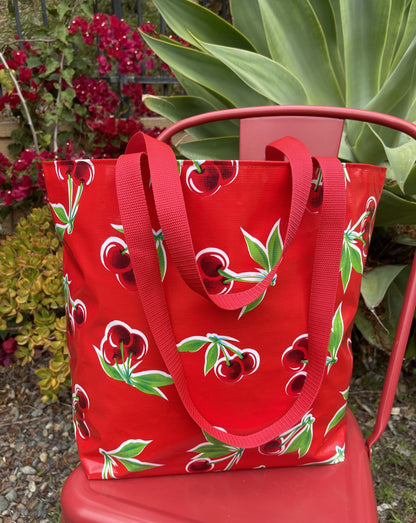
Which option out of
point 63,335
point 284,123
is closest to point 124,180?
point 284,123

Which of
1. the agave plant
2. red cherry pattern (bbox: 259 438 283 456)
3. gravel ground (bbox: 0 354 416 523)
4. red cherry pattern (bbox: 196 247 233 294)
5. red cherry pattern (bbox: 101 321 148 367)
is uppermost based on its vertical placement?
the agave plant

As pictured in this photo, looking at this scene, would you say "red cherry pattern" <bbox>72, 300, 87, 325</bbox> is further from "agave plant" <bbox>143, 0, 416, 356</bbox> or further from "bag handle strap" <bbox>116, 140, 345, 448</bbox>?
"agave plant" <bbox>143, 0, 416, 356</bbox>

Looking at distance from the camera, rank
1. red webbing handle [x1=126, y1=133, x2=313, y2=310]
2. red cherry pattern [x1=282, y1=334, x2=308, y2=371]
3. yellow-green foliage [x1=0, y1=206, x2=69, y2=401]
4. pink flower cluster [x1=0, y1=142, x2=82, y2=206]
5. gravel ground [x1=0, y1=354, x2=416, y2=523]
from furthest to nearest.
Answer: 1. pink flower cluster [x1=0, y1=142, x2=82, y2=206]
2. yellow-green foliage [x1=0, y1=206, x2=69, y2=401]
3. gravel ground [x1=0, y1=354, x2=416, y2=523]
4. red cherry pattern [x1=282, y1=334, x2=308, y2=371]
5. red webbing handle [x1=126, y1=133, x2=313, y2=310]

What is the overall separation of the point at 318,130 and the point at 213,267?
36 centimetres

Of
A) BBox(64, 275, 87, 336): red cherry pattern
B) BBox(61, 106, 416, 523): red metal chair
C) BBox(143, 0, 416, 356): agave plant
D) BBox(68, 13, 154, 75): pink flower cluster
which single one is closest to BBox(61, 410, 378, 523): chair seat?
BBox(61, 106, 416, 523): red metal chair

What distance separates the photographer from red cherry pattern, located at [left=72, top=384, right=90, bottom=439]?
620 mm

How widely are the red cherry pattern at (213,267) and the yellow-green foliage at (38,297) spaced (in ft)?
2.42

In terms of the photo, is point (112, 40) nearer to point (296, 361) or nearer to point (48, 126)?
point (48, 126)

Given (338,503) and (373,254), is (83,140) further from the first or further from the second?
(338,503)

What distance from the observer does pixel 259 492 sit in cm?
62

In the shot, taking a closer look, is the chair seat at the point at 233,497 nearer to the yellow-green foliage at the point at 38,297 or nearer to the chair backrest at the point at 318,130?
the chair backrest at the point at 318,130

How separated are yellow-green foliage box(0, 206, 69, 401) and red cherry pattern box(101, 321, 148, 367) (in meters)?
0.63

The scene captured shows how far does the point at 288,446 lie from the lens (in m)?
0.65

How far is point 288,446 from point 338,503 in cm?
10
